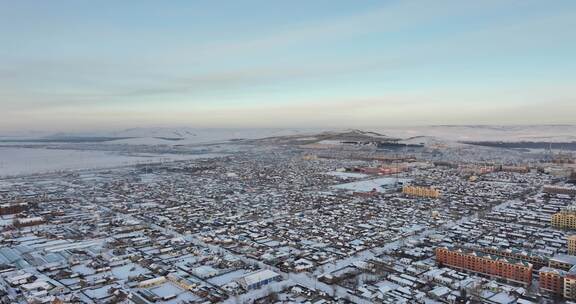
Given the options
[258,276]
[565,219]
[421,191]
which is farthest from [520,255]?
[421,191]

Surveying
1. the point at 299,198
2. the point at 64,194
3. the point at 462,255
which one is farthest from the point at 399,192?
the point at 64,194

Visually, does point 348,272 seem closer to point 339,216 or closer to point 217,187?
point 339,216

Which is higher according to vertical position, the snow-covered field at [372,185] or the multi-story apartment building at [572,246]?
the multi-story apartment building at [572,246]

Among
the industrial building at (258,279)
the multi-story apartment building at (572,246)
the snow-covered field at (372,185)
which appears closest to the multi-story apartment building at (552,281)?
the multi-story apartment building at (572,246)

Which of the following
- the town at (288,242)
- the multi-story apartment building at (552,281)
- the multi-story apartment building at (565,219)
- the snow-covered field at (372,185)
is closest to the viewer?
the multi-story apartment building at (552,281)

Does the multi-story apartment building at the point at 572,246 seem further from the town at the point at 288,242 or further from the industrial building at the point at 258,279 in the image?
the industrial building at the point at 258,279

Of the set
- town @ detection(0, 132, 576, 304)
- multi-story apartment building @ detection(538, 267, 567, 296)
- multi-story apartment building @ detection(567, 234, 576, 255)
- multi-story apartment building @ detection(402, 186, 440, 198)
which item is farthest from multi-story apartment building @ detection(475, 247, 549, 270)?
multi-story apartment building @ detection(402, 186, 440, 198)

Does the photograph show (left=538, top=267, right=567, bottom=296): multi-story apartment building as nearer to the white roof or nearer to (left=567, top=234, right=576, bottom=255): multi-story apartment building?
(left=567, top=234, right=576, bottom=255): multi-story apartment building

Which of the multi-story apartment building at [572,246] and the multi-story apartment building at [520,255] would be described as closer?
the multi-story apartment building at [520,255]
